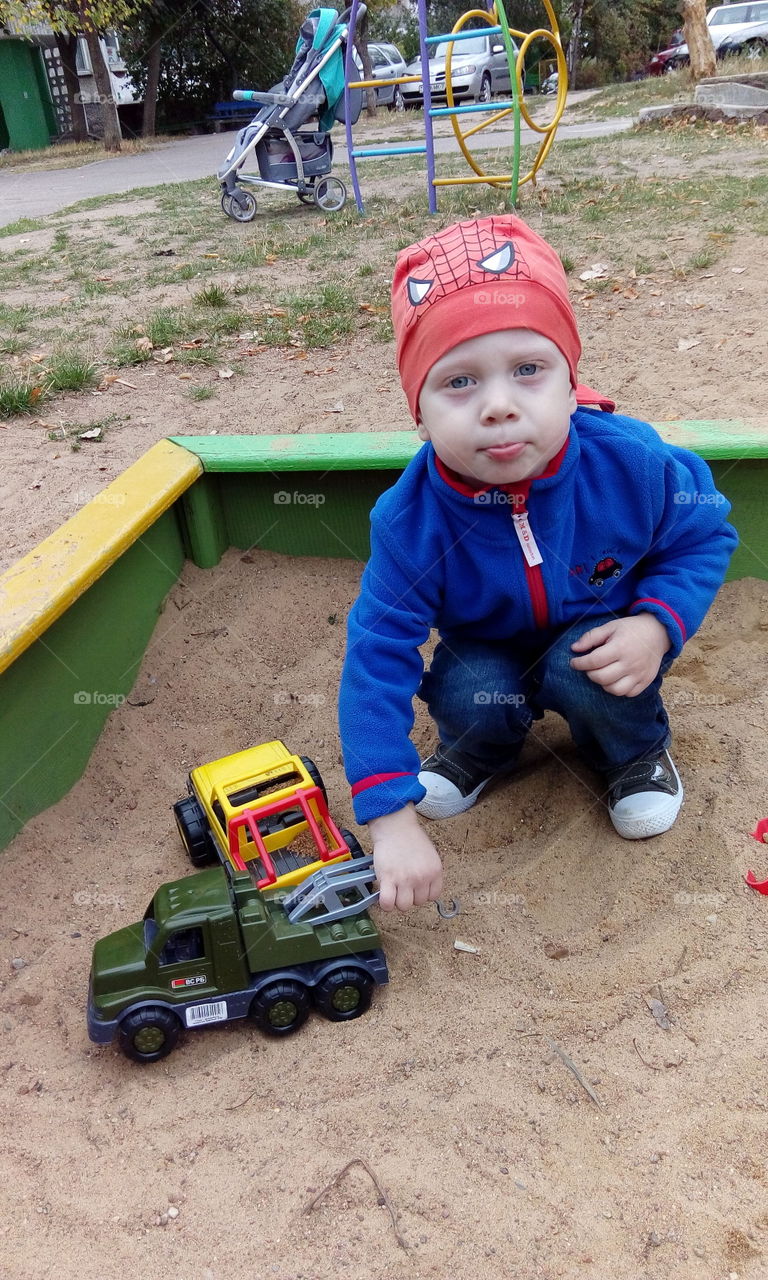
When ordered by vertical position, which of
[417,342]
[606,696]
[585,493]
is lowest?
[606,696]

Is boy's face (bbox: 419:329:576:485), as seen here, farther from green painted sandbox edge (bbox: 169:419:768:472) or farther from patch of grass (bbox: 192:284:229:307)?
patch of grass (bbox: 192:284:229:307)

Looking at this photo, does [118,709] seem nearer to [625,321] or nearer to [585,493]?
[585,493]

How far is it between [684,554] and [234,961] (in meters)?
0.93

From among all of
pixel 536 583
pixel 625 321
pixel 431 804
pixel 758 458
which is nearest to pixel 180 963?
pixel 431 804

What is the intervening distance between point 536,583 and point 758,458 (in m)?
0.89

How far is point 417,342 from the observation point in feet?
4.47

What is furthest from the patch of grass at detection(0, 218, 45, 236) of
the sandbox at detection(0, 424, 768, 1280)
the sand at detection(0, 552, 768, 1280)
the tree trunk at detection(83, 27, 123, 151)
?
the tree trunk at detection(83, 27, 123, 151)

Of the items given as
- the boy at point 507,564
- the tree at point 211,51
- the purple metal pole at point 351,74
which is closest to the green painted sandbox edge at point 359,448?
the boy at point 507,564

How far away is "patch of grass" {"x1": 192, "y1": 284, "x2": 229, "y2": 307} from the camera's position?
489 cm

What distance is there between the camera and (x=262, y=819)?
1.68m

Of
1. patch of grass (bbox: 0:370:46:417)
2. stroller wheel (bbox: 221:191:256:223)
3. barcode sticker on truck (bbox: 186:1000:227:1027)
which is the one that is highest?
stroller wheel (bbox: 221:191:256:223)

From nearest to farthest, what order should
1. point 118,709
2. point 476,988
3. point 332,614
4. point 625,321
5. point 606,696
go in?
point 476,988, point 606,696, point 118,709, point 332,614, point 625,321

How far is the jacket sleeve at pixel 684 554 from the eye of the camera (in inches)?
61.7

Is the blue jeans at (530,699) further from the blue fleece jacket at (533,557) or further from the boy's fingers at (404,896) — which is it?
the boy's fingers at (404,896)
